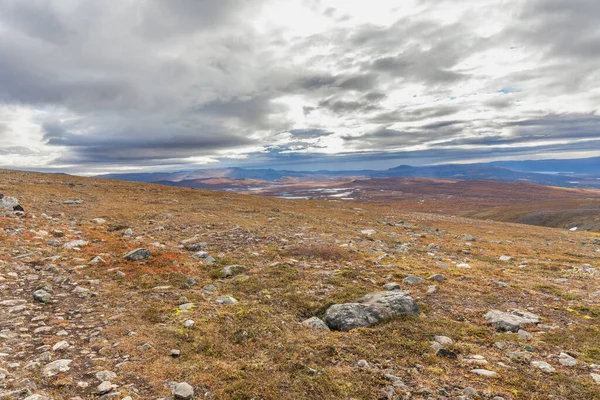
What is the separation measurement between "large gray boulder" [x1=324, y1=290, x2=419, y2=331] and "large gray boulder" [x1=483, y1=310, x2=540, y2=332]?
2.29 m

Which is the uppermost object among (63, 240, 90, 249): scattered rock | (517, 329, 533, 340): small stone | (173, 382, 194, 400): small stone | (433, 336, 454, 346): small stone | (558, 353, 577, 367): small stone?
(63, 240, 90, 249): scattered rock

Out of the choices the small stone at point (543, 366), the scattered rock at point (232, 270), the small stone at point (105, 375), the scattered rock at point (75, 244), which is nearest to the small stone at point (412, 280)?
the small stone at point (543, 366)

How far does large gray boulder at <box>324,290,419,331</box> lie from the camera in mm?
8935

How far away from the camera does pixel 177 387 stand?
19.4ft

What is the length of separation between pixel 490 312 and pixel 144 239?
714 inches

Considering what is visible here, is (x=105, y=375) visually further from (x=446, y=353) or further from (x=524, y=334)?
(x=524, y=334)

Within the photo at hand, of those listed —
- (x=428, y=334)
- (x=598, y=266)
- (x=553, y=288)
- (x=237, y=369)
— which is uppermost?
(x=237, y=369)

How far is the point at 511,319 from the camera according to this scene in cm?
937

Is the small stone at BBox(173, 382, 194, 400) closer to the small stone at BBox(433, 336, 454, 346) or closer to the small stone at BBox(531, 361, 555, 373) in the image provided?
the small stone at BBox(433, 336, 454, 346)

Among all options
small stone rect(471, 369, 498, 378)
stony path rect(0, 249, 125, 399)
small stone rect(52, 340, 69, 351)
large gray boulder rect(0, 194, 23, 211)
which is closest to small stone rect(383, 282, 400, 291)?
small stone rect(471, 369, 498, 378)

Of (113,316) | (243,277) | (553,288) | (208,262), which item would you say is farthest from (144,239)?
(553,288)

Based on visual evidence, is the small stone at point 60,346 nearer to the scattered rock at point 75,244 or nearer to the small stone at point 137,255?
the small stone at point 137,255

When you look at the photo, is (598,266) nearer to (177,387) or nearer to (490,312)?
(490,312)

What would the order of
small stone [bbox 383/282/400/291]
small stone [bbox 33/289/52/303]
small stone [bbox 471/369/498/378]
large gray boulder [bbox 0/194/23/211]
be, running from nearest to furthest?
small stone [bbox 471/369/498/378], small stone [bbox 33/289/52/303], small stone [bbox 383/282/400/291], large gray boulder [bbox 0/194/23/211]
